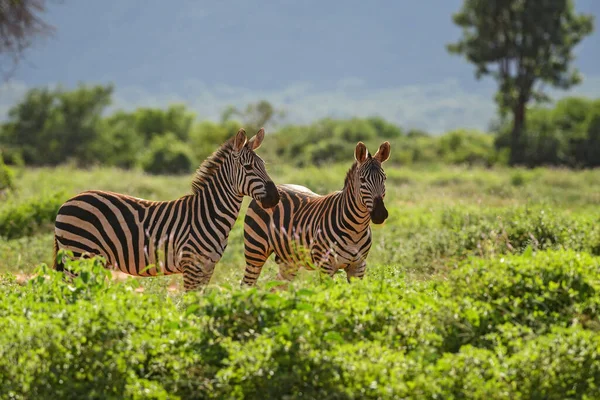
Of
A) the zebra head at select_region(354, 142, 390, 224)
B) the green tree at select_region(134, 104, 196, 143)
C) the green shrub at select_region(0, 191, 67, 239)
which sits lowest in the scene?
the green shrub at select_region(0, 191, 67, 239)

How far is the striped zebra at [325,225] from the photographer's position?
7910 mm

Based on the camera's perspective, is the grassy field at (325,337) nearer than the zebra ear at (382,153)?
Yes

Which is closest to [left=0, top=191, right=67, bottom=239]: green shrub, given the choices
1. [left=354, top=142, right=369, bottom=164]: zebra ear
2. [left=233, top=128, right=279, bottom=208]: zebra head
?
[left=233, top=128, right=279, bottom=208]: zebra head

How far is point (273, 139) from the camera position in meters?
52.9

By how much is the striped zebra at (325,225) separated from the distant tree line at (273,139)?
29032 millimetres

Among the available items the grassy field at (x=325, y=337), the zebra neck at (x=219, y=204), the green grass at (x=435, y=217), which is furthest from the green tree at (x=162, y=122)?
the grassy field at (x=325, y=337)

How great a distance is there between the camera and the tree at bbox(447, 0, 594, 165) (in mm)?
39875

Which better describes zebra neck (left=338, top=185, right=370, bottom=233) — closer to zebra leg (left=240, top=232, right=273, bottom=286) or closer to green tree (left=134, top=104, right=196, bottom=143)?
zebra leg (left=240, top=232, right=273, bottom=286)

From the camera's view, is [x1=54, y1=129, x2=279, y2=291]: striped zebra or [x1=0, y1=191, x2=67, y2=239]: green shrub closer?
[x1=54, y1=129, x2=279, y2=291]: striped zebra

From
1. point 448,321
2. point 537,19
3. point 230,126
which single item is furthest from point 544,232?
point 230,126

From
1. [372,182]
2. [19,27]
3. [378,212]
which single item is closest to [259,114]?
[19,27]

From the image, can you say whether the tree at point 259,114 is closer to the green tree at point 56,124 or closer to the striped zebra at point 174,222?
the green tree at point 56,124

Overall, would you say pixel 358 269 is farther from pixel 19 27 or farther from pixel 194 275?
pixel 19 27

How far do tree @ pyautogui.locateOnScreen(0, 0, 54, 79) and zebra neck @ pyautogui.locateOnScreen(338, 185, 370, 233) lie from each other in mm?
13332
